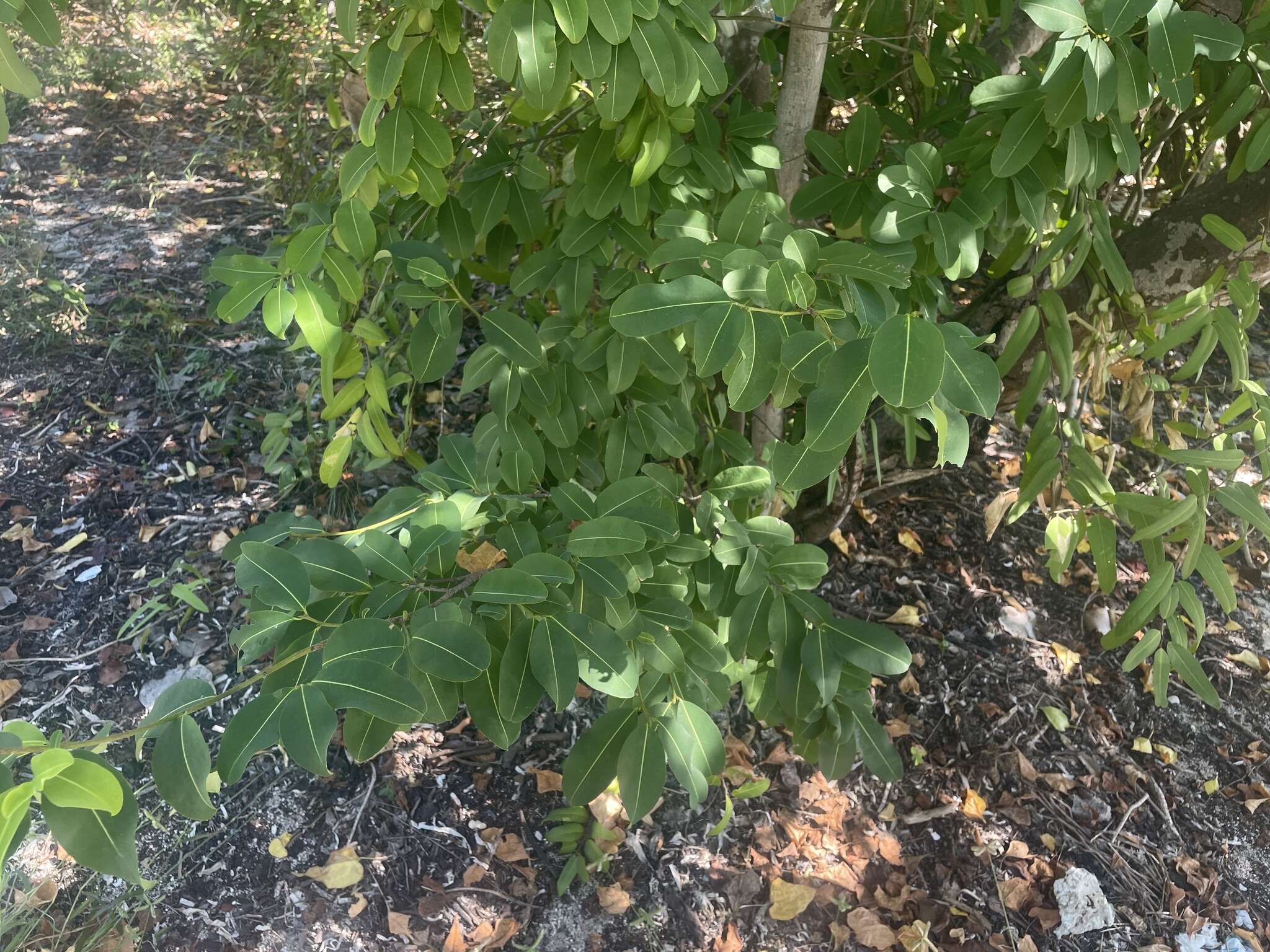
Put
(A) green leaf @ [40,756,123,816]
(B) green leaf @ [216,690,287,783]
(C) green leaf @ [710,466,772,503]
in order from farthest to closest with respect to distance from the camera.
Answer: (C) green leaf @ [710,466,772,503] < (B) green leaf @ [216,690,287,783] < (A) green leaf @ [40,756,123,816]

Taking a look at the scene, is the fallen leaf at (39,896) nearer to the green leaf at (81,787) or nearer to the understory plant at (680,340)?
the understory plant at (680,340)

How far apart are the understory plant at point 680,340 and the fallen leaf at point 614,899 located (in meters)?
0.30

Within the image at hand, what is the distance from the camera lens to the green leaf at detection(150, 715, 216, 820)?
84 cm

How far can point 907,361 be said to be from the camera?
827 millimetres

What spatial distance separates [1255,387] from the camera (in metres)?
1.45

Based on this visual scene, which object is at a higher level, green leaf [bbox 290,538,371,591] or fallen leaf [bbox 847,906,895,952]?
green leaf [bbox 290,538,371,591]

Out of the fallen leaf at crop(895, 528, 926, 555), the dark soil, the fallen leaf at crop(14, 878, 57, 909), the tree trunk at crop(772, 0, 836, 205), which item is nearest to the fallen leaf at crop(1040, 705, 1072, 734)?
the dark soil

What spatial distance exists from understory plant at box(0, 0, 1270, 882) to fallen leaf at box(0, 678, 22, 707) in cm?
117

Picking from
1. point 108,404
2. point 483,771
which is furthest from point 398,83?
point 108,404

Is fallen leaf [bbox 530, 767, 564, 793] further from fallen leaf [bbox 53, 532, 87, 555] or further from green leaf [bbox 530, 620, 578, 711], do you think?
fallen leaf [bbox 53, 532, 87, 555]

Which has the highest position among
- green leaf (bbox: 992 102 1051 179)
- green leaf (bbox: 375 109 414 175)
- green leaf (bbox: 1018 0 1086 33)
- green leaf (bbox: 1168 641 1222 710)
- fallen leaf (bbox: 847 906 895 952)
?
green leaf (bbox: 1018 0 1086 33)

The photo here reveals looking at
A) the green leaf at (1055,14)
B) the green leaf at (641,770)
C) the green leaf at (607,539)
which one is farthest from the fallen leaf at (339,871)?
the green leaf at (1055,14)

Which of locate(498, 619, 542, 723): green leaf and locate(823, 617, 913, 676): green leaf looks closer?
locate(498, 619, 542, 723): green leaf

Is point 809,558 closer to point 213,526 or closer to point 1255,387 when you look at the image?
point 1255,387
